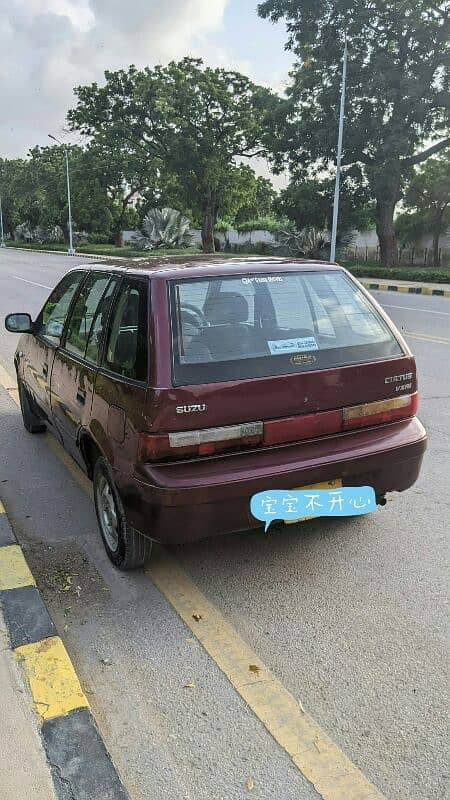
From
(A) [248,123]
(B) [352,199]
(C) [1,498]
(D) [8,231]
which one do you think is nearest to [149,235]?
(A) [248,123]

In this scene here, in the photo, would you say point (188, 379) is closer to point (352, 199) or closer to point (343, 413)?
point (343, 413)

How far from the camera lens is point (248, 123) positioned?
3522cm

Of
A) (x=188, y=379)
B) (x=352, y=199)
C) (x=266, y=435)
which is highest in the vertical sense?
(x=352, y=199)

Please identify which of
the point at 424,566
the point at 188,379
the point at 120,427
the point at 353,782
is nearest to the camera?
the point at 353,782

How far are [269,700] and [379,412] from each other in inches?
58.9

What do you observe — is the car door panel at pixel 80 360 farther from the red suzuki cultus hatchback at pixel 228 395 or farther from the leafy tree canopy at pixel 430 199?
the leafy tree canopy at pixel 430 199

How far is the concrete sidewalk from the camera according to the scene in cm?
208

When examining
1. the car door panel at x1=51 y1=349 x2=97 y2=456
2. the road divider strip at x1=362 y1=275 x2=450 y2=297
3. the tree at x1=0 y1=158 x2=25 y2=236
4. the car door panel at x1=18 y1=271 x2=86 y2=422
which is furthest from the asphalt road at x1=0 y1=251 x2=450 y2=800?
the tree at x1=0 y1=158 x2=25 y2=236

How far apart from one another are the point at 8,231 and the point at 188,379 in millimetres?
99379

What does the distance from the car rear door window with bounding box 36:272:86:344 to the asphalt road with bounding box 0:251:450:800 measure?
1077mm

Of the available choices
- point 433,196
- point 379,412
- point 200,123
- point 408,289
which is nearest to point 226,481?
point 379,412

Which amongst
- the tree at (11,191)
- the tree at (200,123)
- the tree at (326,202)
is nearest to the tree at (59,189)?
the tree at (11,191)

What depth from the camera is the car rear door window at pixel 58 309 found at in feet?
14.2

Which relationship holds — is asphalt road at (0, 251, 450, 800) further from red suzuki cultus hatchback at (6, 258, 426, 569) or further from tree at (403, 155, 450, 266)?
tree at (403, 155, 450, 266)
